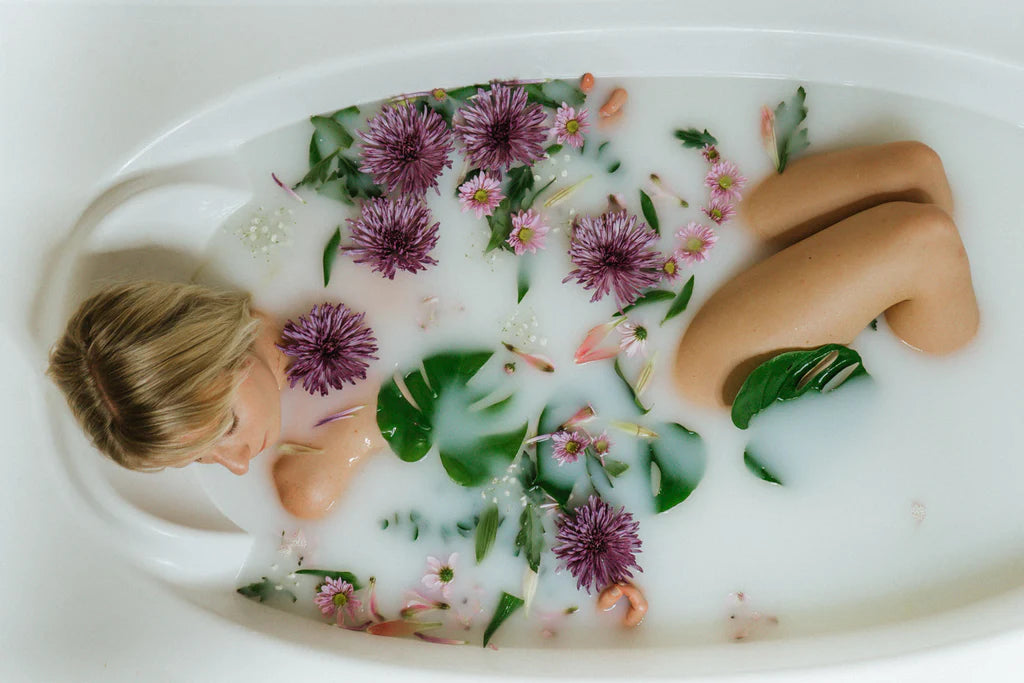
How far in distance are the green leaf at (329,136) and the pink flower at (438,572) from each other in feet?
2.16

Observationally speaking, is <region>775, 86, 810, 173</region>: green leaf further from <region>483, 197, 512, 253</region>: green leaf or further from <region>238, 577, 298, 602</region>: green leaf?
<region>238, 577, 298, 602</region>: green leaf

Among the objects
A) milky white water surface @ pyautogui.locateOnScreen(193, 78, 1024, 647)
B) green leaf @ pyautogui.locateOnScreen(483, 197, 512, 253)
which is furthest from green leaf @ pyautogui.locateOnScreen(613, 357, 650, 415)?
green leaf @ pyautogui.locateOnScreen(483, 197, 512, 253)

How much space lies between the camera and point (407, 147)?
3.76 ft

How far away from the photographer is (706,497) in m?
1.20

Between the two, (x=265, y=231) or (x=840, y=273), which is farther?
(x=265, y=231)

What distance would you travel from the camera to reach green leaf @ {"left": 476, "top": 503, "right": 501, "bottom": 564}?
1.17 metres

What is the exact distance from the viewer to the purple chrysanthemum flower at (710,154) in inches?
47.9

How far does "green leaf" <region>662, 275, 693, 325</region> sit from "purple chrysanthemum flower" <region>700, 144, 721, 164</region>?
0.66 ft

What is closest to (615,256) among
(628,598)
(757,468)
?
(757,468)

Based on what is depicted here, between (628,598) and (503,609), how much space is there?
0.19m

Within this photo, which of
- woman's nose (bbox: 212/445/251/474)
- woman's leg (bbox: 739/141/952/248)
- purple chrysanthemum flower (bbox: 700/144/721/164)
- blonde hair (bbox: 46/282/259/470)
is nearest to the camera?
blonde hair (bbox: 46/282/259/470)

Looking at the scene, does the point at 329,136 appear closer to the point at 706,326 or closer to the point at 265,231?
the point at 265,231

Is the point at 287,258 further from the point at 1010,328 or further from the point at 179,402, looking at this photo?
the point at 1010,328

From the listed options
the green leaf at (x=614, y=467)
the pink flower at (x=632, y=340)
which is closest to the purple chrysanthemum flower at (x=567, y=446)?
the green leaf at (x=614, y=467)
